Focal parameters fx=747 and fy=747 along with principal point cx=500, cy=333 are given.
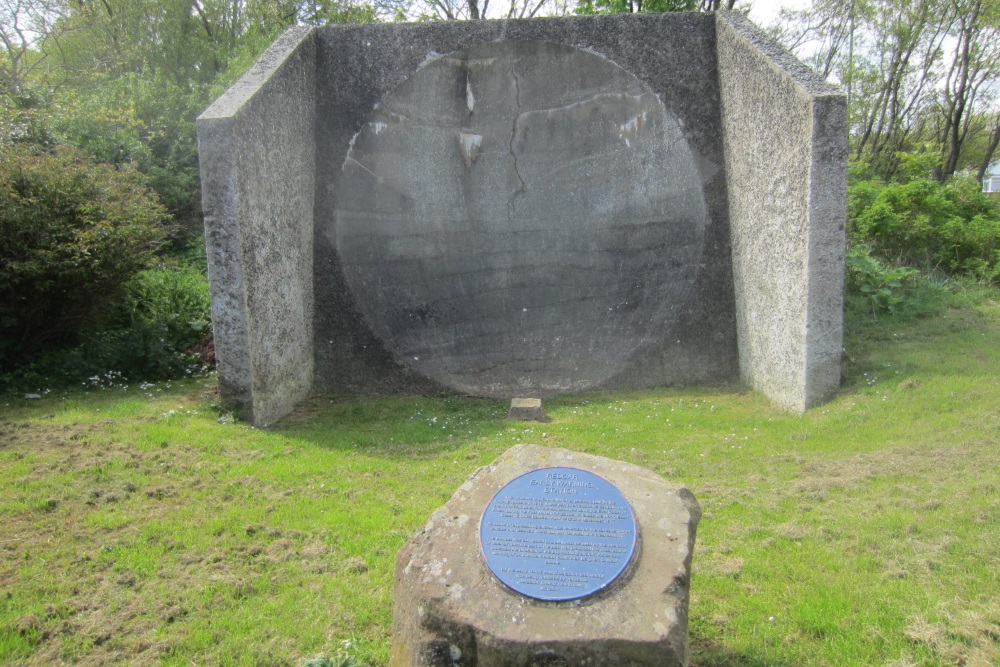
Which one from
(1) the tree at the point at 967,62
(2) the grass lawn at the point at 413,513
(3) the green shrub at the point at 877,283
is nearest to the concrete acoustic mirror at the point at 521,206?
(2) the grass lawn at the point at 413,513

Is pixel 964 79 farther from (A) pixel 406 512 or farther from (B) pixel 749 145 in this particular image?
(A) pixel 406 512

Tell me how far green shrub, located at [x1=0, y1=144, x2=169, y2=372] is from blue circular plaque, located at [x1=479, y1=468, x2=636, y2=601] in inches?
227

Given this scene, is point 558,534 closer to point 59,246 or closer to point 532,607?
point 532,607

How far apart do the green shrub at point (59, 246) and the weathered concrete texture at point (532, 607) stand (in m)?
5.60

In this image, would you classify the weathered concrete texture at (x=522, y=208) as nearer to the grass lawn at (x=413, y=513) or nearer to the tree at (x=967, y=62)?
the grass lawn at (x=413, y=513)

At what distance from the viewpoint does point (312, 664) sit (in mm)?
2889

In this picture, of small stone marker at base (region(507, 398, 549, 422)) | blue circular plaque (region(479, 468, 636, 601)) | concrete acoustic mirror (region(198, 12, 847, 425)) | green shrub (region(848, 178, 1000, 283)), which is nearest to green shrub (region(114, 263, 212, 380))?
concrete acoustic mirror (region(198, 12, 847, 425))

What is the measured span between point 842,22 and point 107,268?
24337 mm

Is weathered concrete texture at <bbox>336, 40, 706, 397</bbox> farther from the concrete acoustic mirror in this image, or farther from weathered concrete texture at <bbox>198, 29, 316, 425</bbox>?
weathered concrete texture at <bbox>198, 29, 316, 425</bbox>

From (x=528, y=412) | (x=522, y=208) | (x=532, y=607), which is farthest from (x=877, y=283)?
(x=532, y=607)

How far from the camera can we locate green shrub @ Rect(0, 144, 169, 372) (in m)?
6.78

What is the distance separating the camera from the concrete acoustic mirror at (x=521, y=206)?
7.45 meters

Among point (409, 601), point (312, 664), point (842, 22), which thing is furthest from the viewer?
point (842, 22)

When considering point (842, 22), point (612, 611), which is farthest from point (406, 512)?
point (842, 22)
